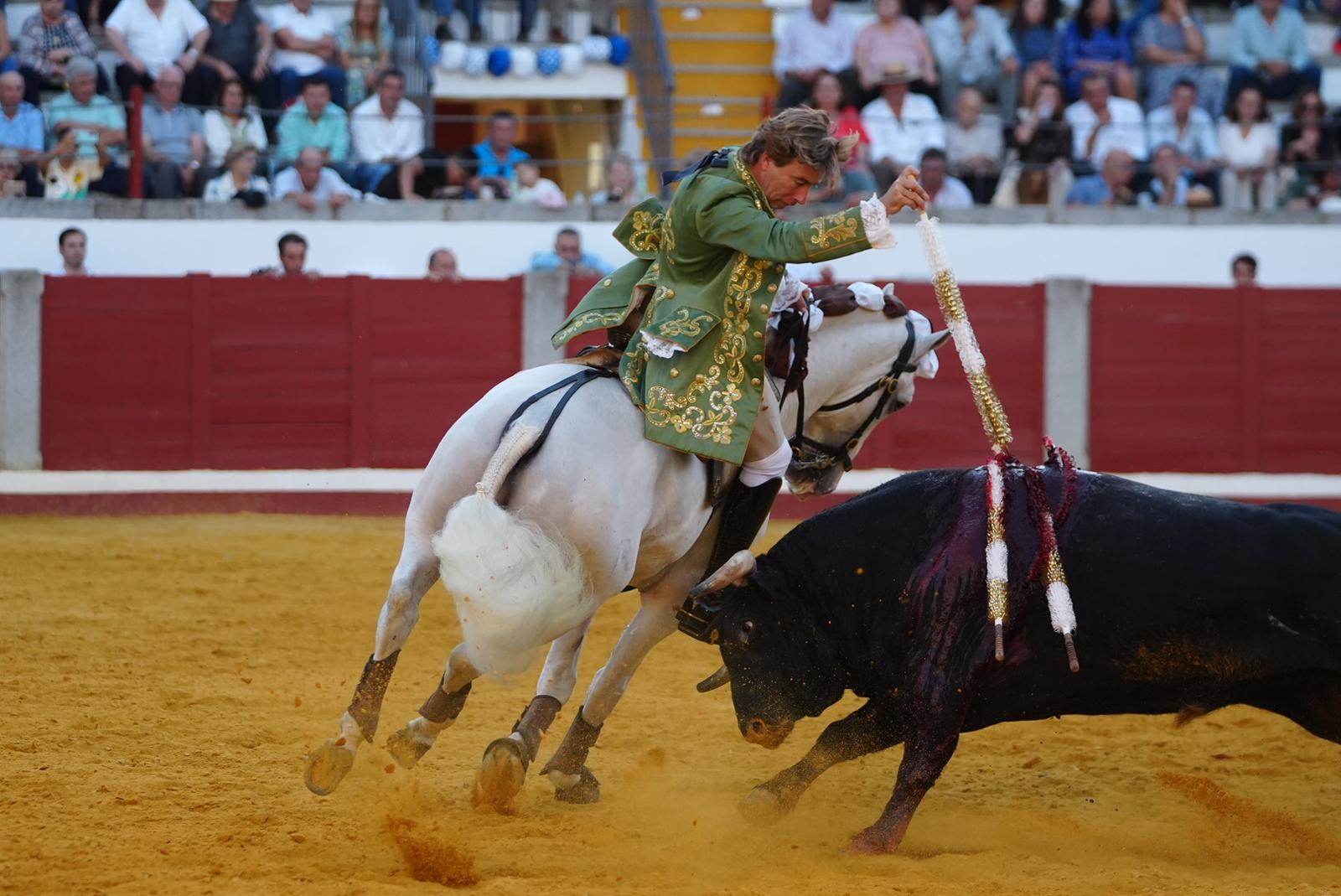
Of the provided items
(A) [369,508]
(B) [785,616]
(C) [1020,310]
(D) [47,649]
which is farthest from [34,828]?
(C) [1020,310]

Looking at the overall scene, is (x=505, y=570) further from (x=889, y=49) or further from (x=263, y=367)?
(x=889, y=49)

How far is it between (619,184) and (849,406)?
20.5 ft

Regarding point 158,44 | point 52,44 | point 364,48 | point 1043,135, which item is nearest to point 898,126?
point 1043,135

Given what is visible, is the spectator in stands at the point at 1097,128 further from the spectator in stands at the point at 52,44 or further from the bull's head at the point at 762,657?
the bull's head at the point at 762,657

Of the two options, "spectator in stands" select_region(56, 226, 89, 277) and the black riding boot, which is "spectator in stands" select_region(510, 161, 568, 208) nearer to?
"spectator in stands" select_region(56, 226, 89, 277)

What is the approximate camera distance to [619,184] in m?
10.3

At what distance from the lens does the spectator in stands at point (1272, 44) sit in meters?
11.5

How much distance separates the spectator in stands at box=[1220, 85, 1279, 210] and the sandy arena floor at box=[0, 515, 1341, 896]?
6362 mm

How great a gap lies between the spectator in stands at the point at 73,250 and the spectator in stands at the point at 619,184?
9.90 ft

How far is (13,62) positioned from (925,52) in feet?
19.2

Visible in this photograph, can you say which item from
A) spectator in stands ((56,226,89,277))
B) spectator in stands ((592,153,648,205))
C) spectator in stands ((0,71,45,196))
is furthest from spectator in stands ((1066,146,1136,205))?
spectator in stands ((0,71,45,196))

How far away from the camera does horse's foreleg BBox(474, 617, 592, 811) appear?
3684 millimetres

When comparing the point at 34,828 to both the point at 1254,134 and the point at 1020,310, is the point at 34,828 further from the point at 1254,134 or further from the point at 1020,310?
the point at 1254,134

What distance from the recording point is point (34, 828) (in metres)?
3.49
